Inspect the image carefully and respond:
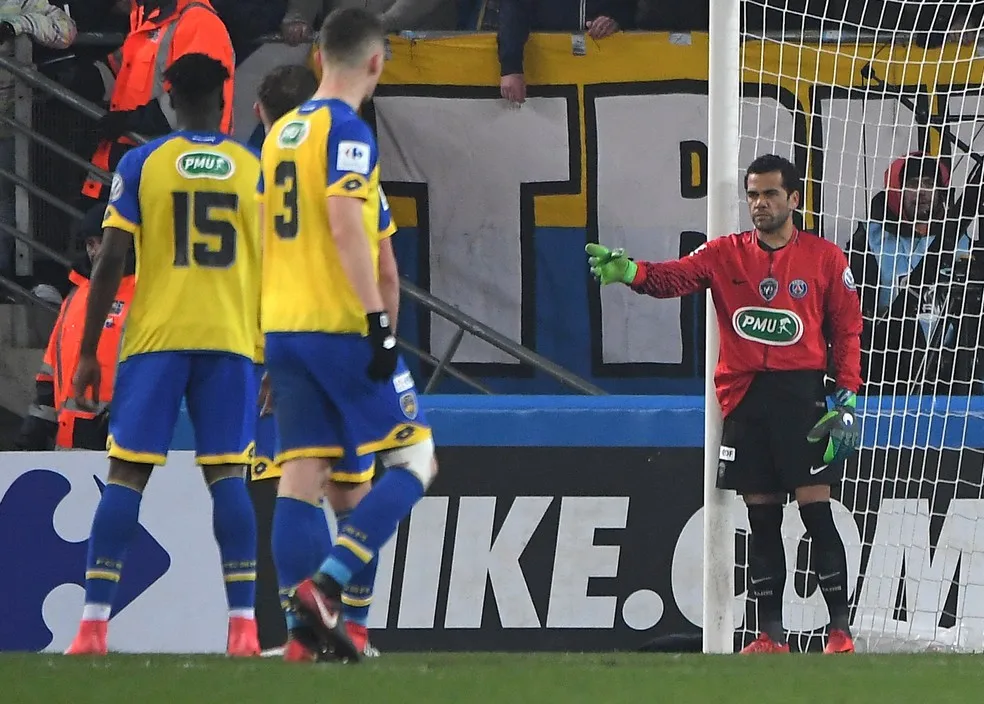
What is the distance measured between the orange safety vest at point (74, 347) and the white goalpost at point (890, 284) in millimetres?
2559

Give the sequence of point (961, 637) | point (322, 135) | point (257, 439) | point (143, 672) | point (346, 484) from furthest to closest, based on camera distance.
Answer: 1. point (961, 637)
2. point (257, 439)
3. point (346, 484)
4. point (322, 135)
5. point (143, 672)

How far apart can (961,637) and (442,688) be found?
4057 millimetres

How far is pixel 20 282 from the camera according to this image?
9.10 meters

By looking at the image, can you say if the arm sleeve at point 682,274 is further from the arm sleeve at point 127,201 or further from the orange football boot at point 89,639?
the orange football boot at point 89,639

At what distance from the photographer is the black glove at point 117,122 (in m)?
8.25

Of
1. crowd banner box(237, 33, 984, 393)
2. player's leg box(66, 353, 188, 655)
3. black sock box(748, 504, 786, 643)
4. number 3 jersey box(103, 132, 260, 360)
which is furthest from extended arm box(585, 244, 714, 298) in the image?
crowd banner box(237, 33, 984, 393)

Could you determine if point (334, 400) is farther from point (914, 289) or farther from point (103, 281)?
point (914, 289)

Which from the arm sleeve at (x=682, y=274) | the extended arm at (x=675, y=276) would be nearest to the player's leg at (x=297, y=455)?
the extended arm at (x=675, y=276)

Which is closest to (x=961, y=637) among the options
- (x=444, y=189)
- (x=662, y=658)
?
(x=662, y=658)

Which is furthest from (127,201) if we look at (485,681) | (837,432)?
(837,432)

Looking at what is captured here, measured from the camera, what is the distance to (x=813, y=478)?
6.60m

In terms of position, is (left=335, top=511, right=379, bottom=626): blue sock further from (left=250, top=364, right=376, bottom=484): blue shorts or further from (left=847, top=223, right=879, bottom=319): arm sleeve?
(left=847, top=223, right=879, bottom=319): arm sleeve

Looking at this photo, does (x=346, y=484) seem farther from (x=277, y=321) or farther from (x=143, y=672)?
(x=143, y=672)

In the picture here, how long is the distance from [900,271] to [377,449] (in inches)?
148
